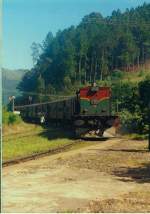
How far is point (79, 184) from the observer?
1378 cm

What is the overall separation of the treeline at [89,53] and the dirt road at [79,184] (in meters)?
84.3

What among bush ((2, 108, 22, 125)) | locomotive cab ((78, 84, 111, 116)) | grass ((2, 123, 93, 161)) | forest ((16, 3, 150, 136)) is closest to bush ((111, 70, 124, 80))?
forest ((16, 3, 150, 136))

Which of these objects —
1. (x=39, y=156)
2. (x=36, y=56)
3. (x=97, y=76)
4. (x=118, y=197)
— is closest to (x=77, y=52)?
(x=97, y=76)

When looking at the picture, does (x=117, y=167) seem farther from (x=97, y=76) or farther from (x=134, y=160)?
(x=97, y=76)

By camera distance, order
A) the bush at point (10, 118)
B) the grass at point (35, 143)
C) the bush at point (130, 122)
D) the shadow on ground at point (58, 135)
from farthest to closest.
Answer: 1. the bush at point (10, 118)
2. the bush at point (130, 122)
3. the shadow on ground at point (58, 135)
4. the grass at point (35, 143)

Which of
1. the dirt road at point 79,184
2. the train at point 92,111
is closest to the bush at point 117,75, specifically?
the train at point 92,111

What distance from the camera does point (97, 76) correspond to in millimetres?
121000

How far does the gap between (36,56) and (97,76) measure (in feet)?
112

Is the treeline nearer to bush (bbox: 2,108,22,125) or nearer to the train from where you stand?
bush (bbox: 2,108,22,125)

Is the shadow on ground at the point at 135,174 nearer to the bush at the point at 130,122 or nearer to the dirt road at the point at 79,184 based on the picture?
the dirt road at the point at 79,184

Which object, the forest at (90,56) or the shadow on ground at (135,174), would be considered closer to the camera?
the shadow on ground at (135,174)

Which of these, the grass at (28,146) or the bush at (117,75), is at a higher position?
the bush at (117,75)

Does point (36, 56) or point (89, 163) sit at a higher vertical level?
point (36, 56)

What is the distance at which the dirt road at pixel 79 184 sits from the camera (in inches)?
428
